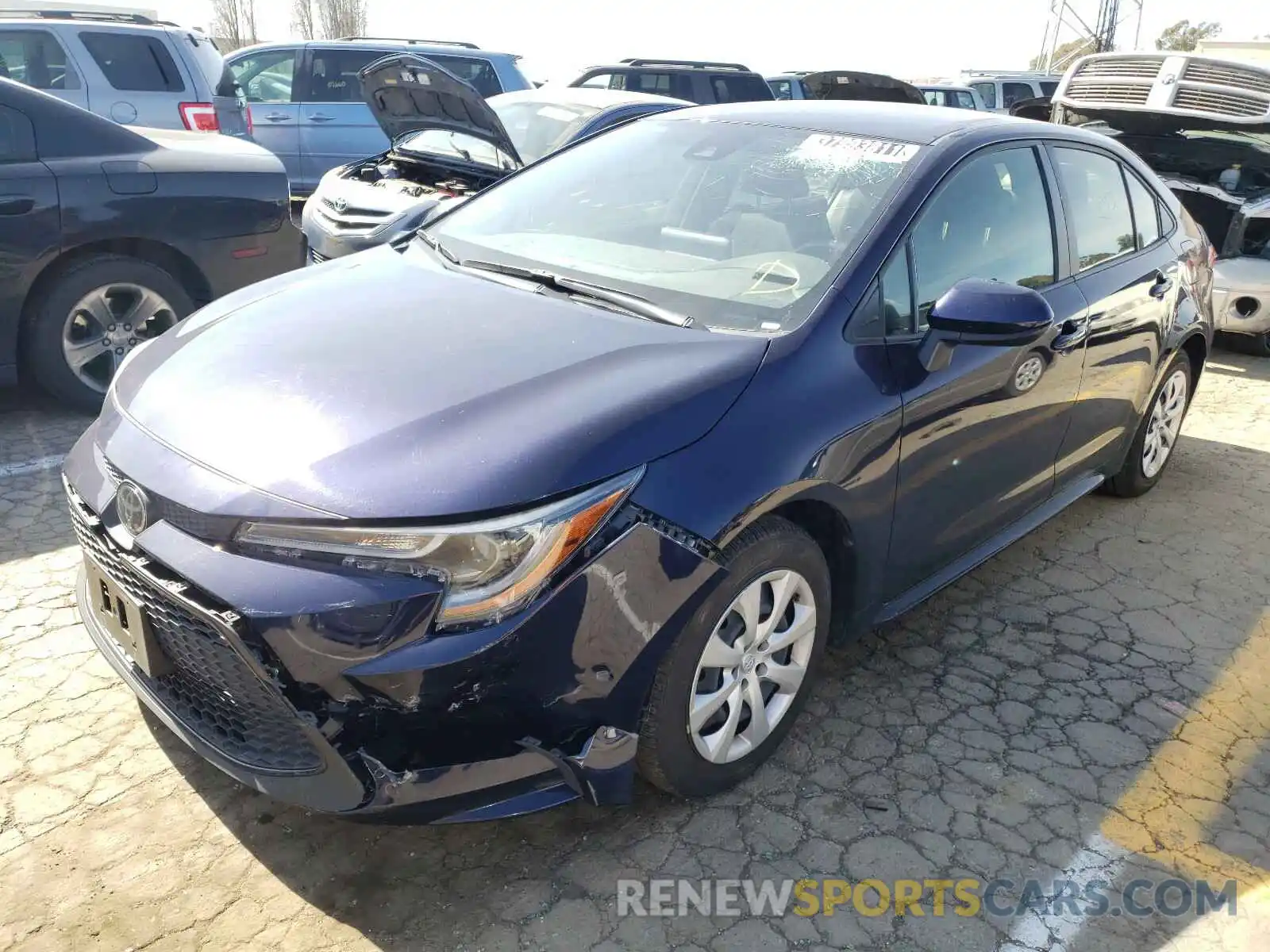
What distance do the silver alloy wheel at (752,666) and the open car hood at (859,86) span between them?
8171mm

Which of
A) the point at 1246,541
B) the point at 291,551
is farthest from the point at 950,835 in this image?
the point at 1246,541

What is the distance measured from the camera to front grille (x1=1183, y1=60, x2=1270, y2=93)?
6.20 meters

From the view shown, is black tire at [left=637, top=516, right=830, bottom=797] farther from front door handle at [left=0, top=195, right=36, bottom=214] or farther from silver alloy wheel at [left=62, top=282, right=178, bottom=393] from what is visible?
front door handle at [left=0, top=195, right=36, bottom=214]

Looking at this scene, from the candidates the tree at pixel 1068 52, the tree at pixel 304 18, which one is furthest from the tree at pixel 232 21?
the tree at pixel 1068 52

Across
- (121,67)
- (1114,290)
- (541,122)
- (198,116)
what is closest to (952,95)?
(541,122)

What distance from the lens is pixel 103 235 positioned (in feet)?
15.5

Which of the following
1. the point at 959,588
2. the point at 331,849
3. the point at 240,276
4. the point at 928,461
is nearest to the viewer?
the point at 331,849

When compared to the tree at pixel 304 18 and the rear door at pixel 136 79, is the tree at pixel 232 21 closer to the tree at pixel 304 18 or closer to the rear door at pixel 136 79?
the tree at pixel 304 18

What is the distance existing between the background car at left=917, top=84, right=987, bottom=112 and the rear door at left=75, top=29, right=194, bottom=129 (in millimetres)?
10862

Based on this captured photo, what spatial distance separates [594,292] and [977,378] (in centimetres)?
114

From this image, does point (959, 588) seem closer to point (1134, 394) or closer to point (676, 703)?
point (1134, 394)

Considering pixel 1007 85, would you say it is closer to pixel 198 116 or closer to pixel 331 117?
pixel 331 117

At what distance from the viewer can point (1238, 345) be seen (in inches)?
299

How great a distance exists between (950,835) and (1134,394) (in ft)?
7.50
